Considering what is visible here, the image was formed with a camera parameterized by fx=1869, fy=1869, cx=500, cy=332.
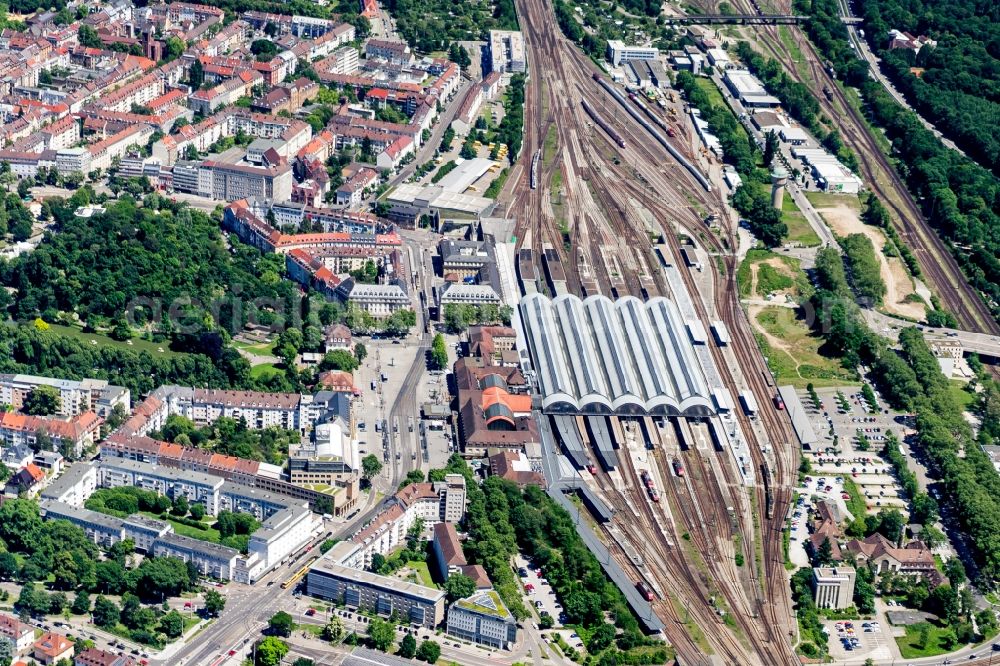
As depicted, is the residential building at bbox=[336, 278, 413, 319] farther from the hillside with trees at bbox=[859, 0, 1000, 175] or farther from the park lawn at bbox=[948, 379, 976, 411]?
the hillside with trees at bbox=[859, 0, 1000, 175]

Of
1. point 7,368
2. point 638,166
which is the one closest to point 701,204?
point 638,166

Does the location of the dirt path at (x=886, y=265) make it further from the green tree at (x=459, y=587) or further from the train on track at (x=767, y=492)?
the green tree at (x=459, y=587)

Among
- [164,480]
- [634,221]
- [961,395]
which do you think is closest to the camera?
[164,480]

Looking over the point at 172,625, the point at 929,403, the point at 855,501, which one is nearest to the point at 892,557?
the point at 855,501

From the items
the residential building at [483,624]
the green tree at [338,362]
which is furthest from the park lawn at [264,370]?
the residential building at [483,624]

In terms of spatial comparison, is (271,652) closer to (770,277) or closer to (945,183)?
(770,277)

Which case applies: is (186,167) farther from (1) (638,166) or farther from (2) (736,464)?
(2) (736,464)
